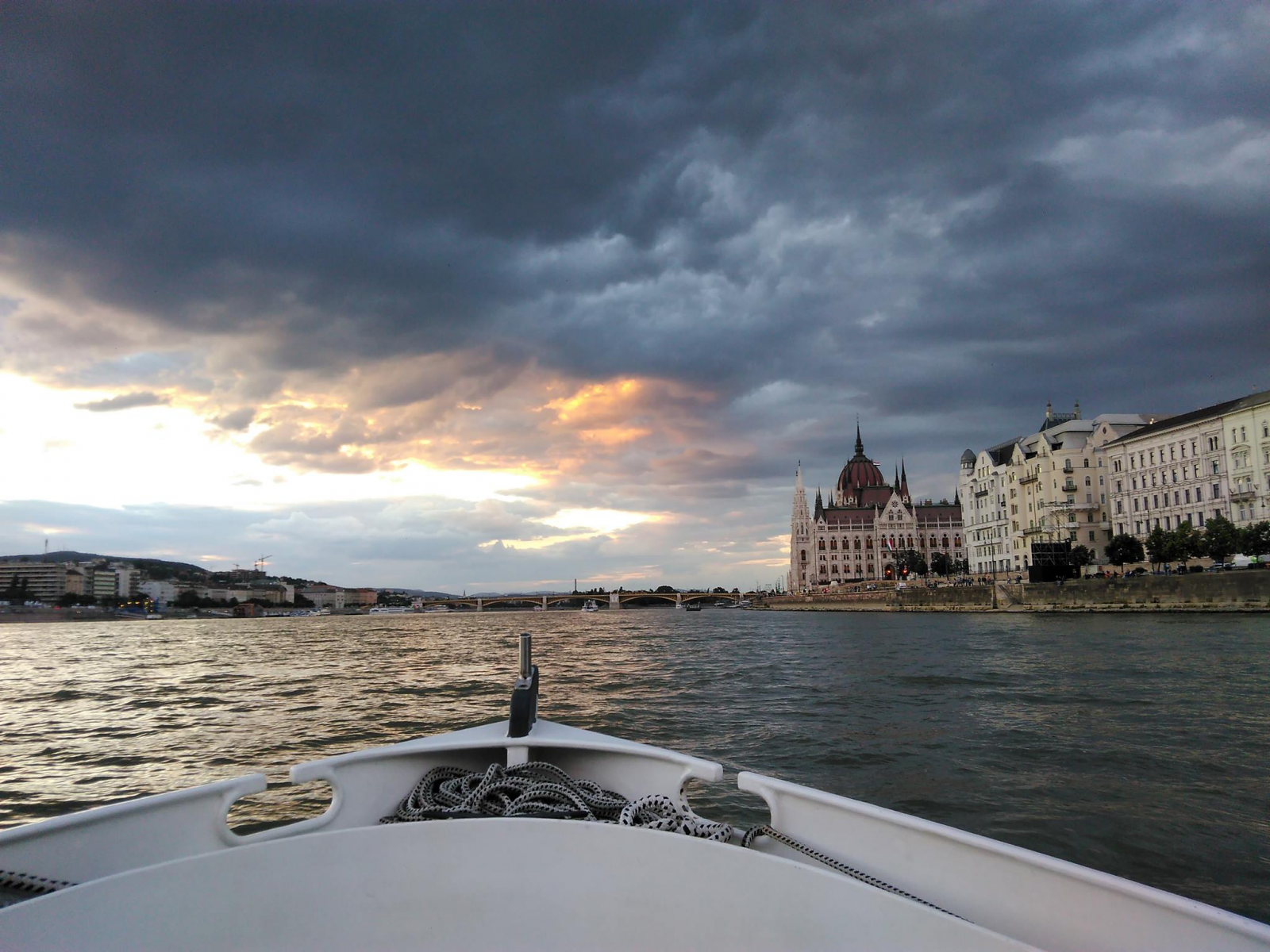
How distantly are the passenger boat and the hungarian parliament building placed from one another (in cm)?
15214

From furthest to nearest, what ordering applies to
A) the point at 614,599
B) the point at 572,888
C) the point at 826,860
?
the point at 614,599
the point at 826,860
the point at 572,888

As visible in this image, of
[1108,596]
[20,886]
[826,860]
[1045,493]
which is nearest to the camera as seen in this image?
[20,886]

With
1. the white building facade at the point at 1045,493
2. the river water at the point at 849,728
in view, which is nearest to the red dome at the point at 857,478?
the white building facade at the point at 1045,493

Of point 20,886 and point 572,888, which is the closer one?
point 20,886

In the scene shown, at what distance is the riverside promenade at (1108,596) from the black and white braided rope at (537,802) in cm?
5405

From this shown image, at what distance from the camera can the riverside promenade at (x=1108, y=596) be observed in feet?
144

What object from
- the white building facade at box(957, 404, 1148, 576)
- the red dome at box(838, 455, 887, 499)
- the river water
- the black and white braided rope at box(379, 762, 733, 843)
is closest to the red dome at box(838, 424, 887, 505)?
the red dome at box(838, 455, 887, 499)

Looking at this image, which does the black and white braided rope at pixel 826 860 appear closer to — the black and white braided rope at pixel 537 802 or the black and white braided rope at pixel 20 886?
the black and white braided rope at pixel 537 802

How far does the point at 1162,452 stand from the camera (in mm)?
66188

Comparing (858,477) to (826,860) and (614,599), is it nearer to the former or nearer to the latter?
(614,599)

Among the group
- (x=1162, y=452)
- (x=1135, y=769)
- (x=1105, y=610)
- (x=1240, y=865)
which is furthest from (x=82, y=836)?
(x=1162, y=452)

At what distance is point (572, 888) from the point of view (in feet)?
8.98

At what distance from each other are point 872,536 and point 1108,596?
104726 mm

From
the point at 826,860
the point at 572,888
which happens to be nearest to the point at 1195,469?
the point at 826,860
